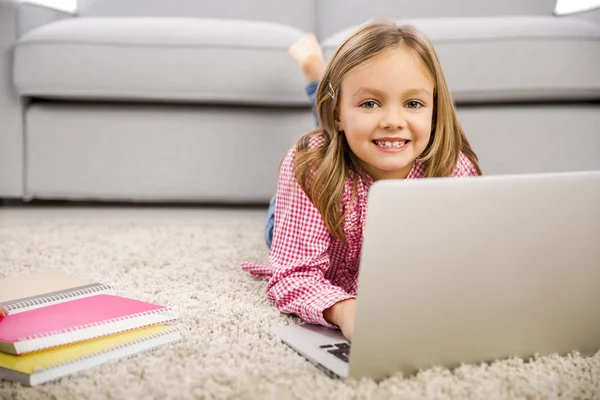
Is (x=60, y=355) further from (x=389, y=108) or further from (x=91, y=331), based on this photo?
(x=389, y=108)

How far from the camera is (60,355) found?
28.3 inches

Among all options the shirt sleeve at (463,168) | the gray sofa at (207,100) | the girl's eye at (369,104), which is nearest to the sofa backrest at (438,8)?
the gray sofa at (207,100)

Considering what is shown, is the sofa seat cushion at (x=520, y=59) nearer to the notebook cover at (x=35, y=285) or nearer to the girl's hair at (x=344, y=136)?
the girl's hair at (x=344, y=136)

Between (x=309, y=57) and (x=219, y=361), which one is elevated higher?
(x=309, y=57)

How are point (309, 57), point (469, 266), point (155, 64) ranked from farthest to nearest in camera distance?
1. point (155, 64)
2. point (309, 57)
3. point (469, 266)

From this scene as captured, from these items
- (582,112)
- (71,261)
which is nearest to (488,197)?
(71,261)

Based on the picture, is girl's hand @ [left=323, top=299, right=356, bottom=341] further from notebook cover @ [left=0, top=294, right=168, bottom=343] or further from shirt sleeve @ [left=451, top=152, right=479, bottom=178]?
shirt sleeve @ [left=451, top=152, right=479, bottom=178]

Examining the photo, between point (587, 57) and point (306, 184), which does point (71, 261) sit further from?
point (587, 57)

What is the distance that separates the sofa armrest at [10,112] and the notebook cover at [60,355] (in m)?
1.27

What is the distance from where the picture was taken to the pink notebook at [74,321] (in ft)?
2.35

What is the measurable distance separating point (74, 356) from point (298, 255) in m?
0.40

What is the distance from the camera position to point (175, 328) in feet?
2.76

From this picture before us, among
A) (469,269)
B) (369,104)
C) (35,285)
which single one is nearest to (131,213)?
(35,285)

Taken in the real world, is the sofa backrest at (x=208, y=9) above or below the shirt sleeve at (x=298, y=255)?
above
